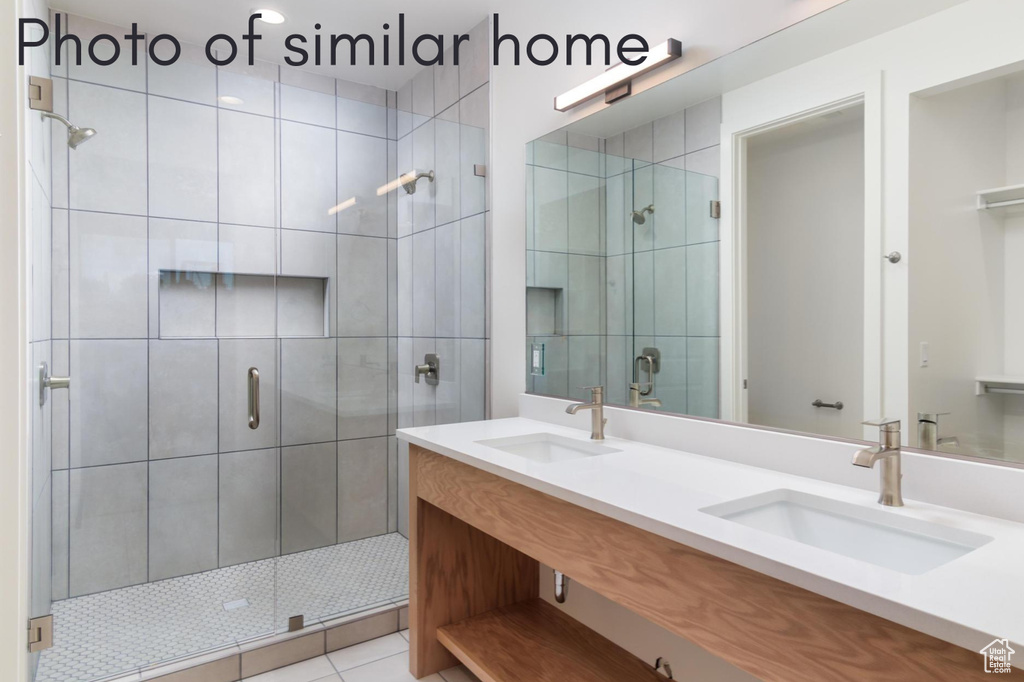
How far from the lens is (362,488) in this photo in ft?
7.55

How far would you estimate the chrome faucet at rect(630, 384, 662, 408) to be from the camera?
1.79 meters

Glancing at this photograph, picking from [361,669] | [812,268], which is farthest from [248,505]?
[812,268]

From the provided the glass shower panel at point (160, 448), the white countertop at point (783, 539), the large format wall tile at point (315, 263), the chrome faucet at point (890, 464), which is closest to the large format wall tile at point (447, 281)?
the large format wall tile at point (315, 263)

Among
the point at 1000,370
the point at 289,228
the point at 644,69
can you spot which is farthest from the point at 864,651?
the point at 289,228

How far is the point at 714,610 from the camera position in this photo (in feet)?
3.11

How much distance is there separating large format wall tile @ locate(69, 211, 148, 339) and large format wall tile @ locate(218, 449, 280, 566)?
56 cm

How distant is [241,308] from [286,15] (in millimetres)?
1244

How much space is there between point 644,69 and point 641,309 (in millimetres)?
713

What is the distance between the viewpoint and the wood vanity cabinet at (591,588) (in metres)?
0.78

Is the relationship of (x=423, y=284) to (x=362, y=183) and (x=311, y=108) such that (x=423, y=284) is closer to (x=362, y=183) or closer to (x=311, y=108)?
(x=362, y=183)

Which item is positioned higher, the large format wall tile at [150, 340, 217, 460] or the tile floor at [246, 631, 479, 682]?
the large format wall tile at [150, 340, 217, 460]

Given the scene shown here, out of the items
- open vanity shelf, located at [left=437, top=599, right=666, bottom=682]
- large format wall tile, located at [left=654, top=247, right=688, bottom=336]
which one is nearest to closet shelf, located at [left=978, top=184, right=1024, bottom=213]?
large format wall tile, located at [left=654, top=247, right=688, bottom=336]

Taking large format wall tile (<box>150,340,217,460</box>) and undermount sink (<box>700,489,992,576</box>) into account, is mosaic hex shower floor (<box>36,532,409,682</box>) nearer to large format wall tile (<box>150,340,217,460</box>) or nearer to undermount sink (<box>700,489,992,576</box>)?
large format wall tile (<box>150,340,217,460</box>)

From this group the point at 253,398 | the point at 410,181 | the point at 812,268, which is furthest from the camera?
the point at 410,181
